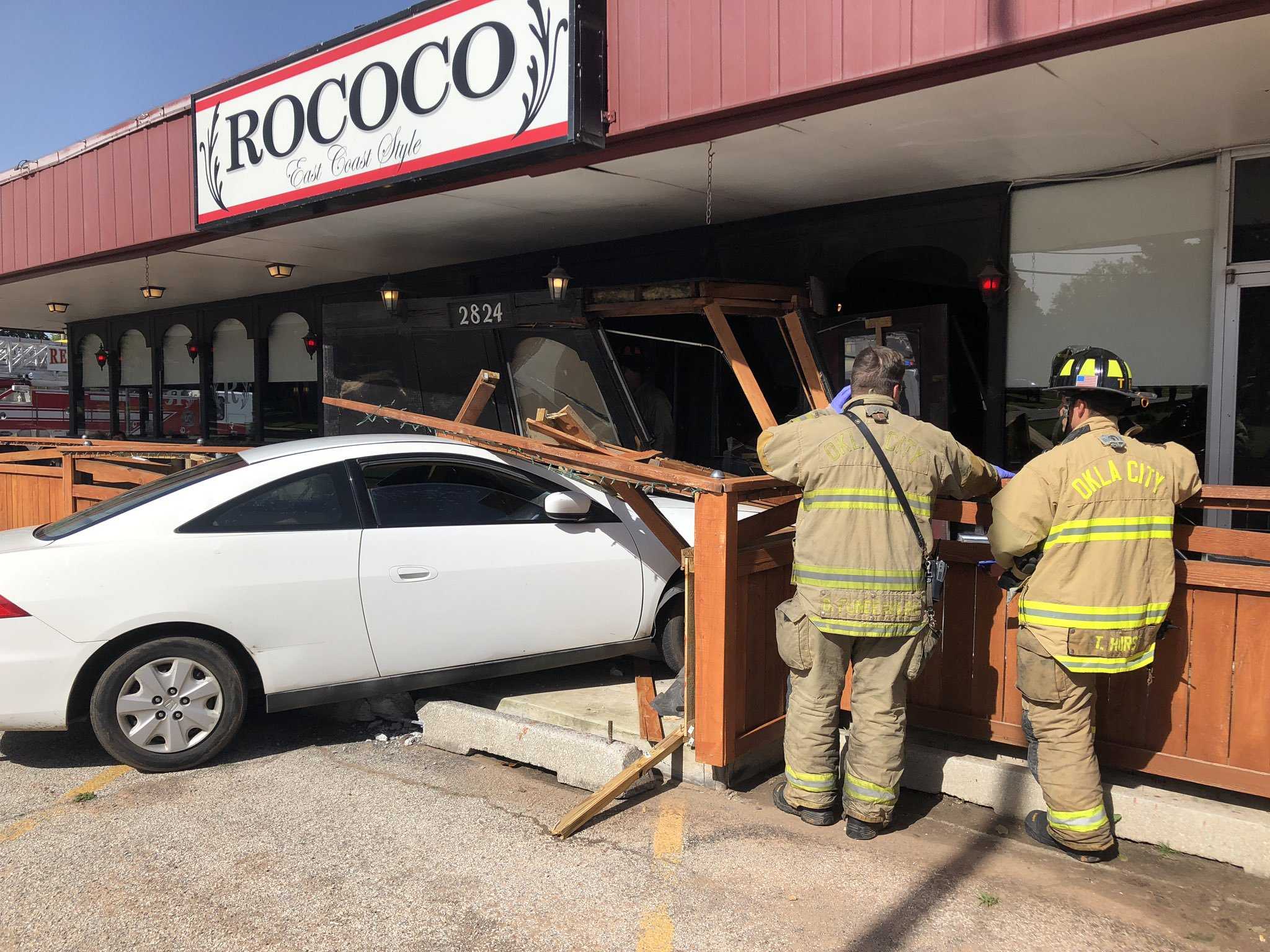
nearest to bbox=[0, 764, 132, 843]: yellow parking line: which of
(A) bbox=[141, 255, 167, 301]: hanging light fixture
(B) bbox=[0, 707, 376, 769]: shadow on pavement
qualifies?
(B) bbox=[0, 707, 376, 769]: shadow on pavement

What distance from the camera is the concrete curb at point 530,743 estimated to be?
13.5 feet

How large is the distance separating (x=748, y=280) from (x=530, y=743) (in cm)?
461

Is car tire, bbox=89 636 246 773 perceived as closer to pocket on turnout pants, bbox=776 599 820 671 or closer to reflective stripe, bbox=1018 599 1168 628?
pocket on turnout pants, bbox=776 599 820 671

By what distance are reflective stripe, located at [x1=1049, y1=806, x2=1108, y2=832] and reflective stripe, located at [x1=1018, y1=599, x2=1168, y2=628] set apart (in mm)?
701

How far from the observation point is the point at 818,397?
698 centimetres

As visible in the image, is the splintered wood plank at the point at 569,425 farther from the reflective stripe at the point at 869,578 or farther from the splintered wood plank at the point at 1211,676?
the splintered wood plank at the point at 1211,676

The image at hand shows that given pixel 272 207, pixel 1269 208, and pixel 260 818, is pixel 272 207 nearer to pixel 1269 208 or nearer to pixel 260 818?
pixel 260 818

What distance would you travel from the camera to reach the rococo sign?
5496 millimetres

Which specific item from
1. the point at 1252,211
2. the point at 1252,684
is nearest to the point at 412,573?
the point at 1252,684

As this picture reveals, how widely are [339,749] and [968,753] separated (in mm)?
3093

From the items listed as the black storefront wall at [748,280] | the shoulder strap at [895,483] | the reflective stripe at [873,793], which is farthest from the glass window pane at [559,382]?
the reflective stripe at [873,793]

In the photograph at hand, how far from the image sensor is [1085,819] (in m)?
3.41

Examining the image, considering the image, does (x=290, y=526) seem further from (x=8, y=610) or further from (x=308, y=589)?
(x=8, y=610)

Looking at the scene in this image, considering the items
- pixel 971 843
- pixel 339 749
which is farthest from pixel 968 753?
pixel 339 749
